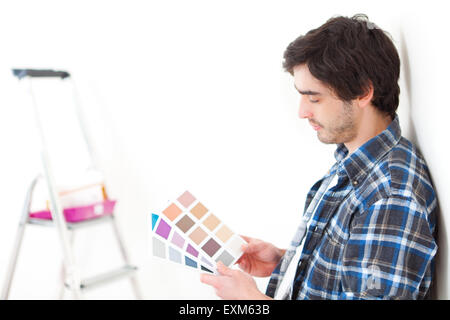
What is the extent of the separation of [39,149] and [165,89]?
0.51 metres

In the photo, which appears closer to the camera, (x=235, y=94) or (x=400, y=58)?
(x=400, y=58)

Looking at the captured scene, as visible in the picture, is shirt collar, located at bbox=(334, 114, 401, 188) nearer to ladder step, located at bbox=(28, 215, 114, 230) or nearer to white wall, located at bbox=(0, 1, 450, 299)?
white wall, located at bbox=(0, 1, 450, 299)

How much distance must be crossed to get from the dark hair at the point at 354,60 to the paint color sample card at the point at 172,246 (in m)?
0.50

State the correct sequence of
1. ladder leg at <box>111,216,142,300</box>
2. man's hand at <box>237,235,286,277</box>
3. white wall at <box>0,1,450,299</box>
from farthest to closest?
1. ladder leg at <box>111,216,142,300</box>
2. white wall at <box>0,1,450,299</box>
3. man's hand at <box>237,235,286,277</box>

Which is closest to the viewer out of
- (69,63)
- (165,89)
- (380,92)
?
(380,92)

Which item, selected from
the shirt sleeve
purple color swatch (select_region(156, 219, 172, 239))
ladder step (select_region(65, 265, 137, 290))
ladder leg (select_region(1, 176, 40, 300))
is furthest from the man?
ladder leg (select_region(1, 176, 40, 300))

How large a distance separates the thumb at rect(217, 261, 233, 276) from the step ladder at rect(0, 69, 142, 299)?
2.49 feet

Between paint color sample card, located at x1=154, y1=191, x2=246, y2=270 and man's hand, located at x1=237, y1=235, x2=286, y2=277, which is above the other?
paint color sample card, located at x1=154, y1=191, x2=246, y2=270

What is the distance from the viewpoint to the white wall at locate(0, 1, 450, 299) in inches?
62.1

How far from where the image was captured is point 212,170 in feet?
5.74
